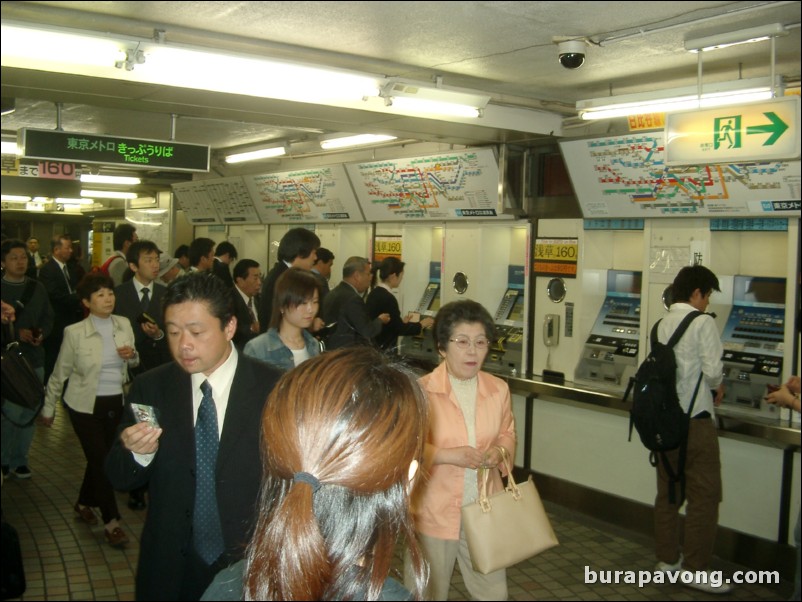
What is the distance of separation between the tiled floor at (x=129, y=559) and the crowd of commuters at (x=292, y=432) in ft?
0.66

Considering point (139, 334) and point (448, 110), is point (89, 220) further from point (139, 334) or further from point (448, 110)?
point (448, 110)

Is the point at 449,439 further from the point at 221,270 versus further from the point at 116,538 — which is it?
the point at 221,270

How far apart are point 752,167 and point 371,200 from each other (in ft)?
14.2

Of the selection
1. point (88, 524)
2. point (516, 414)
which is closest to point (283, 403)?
point (88, 524)

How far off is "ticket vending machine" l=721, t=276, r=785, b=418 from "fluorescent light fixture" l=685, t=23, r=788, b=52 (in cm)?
214

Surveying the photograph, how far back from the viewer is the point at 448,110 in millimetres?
5406

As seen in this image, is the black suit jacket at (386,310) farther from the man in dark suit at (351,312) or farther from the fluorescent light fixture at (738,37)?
the fluorescent light fixture at (738,37)

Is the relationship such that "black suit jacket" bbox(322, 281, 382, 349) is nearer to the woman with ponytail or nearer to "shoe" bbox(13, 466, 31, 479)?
"shoe" bbox(13, 466, 31, 479)

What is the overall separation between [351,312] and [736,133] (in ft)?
9.86

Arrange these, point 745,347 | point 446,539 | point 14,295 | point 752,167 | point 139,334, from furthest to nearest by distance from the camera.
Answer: point 14,295 < point 139,334 < point 745,347 < point 752,167 < point 446,539

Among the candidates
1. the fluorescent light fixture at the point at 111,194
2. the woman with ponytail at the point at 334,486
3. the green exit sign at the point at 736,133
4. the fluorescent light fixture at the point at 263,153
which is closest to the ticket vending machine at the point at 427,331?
the fluorescent light fixture at the point at 263,153

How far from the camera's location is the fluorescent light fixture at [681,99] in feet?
14.8

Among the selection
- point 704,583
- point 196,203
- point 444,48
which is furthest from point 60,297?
point 704,583

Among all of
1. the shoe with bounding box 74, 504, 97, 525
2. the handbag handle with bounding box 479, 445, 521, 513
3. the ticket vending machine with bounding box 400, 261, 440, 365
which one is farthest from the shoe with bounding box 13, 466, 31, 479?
the handbag handle with bounding box 479, 445, 521, 513
